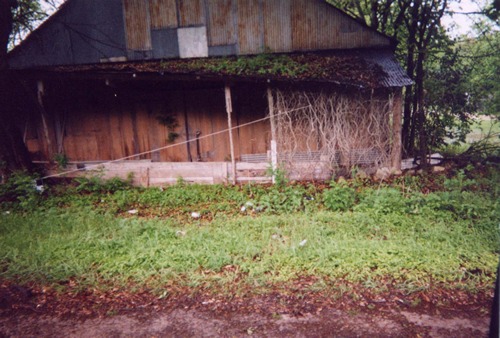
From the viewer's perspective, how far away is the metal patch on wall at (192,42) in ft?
34.7

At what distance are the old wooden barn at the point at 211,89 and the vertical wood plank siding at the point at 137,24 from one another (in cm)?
3

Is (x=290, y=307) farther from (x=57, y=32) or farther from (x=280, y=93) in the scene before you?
(x=57, y=32)

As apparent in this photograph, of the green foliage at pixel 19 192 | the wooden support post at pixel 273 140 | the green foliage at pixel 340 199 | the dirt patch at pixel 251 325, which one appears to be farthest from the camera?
the wooden support post at pixel 273 140

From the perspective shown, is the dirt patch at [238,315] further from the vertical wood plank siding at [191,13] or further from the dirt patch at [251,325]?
the vertical wood plank siding at [191,13]

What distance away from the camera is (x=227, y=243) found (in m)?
5.56

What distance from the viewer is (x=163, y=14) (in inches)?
418

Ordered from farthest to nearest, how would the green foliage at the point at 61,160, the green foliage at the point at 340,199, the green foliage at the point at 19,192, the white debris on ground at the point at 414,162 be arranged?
the green foliage at the point at 61,160
the white debris on ground at the point at 414,162
the green foliage at the point at 19,192
the green foliage at the point at 340,199

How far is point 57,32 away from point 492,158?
581 inches

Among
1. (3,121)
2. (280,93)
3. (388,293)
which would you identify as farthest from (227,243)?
(3,121)

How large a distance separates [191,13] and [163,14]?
0.94m

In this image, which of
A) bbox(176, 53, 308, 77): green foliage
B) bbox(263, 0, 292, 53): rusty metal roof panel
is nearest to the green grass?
bbox(176, 53, 308, 77): green foliage

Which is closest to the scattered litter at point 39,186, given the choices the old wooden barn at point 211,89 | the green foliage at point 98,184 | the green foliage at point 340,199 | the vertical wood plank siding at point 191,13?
the green foliage at point 98,184

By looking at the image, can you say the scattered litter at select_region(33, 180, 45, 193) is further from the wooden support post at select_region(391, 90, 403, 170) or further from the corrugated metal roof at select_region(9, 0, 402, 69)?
the wooden support post at select_region(391, 90, 403, 170)

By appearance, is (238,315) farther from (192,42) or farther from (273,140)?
(192,42)
